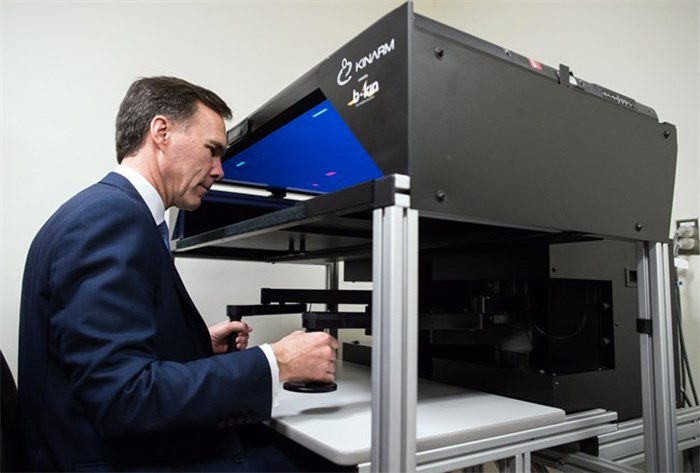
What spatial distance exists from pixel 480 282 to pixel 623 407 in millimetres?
406

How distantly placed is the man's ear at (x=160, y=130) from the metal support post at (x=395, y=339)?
597 millimetres

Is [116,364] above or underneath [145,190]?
underneath

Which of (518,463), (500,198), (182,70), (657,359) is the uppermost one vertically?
(182,70)

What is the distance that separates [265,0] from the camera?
1903 mm

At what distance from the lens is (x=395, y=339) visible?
22.3 inches

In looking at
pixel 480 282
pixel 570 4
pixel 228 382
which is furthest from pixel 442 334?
pixel 570 4

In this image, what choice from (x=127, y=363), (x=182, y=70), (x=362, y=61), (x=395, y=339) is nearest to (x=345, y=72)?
(x=362, y=61)

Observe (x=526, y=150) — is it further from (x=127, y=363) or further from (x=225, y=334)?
(x=225, y=334)

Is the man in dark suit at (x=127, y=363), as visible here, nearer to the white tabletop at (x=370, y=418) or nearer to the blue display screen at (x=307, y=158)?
the white tabletop at (x=370, y=418)

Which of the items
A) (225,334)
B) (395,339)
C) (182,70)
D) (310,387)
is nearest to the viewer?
(395,339)

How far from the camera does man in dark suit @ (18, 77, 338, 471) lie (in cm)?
65

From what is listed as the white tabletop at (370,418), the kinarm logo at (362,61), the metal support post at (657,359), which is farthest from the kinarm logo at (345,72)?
the metal support post at (657,359)

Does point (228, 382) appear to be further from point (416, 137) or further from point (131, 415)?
point (416, 137)

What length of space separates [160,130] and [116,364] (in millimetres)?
518
